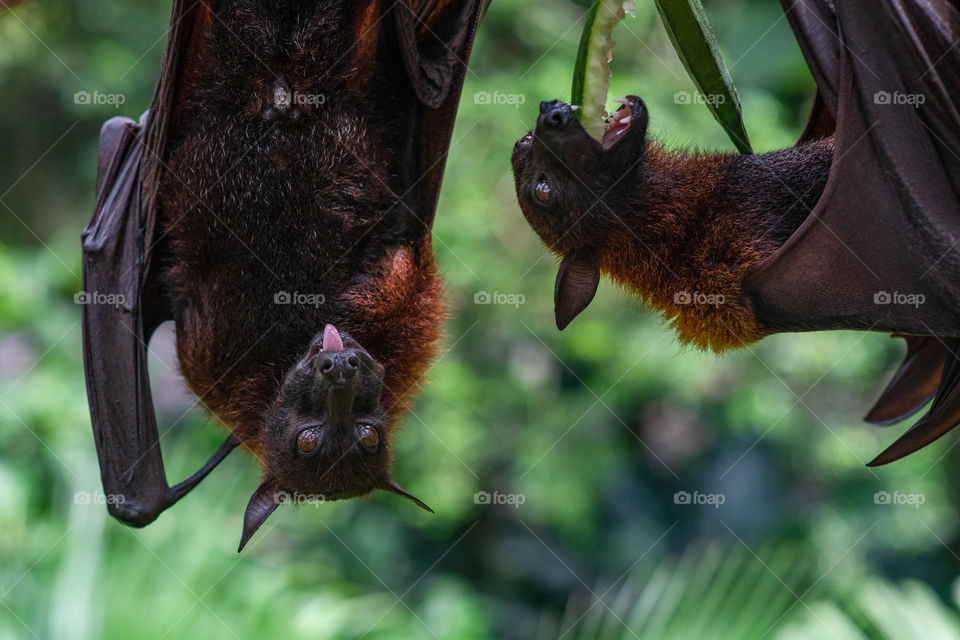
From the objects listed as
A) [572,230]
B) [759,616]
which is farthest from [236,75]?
[759,616]

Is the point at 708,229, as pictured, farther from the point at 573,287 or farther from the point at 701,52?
the point at 701,52

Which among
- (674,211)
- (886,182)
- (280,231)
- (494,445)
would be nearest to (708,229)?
(674,211)

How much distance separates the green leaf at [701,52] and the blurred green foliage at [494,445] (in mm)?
1255

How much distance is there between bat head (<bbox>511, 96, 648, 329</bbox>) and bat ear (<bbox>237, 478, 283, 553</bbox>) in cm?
95

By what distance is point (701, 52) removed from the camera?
6.09 ft

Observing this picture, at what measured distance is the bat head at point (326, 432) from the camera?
233 centimetres

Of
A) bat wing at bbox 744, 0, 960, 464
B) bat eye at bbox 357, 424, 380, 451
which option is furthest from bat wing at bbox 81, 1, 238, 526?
bat wing at bbox 744, 0, 960, 464

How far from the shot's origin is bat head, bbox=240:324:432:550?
2.33m

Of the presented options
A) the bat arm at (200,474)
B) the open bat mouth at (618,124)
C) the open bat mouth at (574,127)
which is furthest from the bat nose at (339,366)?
the open bat mouth at (618,124)

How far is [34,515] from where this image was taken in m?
4.04

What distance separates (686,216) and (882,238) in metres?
0.48

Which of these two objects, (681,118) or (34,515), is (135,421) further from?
(681,118)

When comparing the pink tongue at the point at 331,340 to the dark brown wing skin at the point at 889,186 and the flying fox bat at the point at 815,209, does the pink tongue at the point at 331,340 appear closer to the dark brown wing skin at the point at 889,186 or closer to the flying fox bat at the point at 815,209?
the flying fox bat at the point at 815,209

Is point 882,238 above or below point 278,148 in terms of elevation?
above
